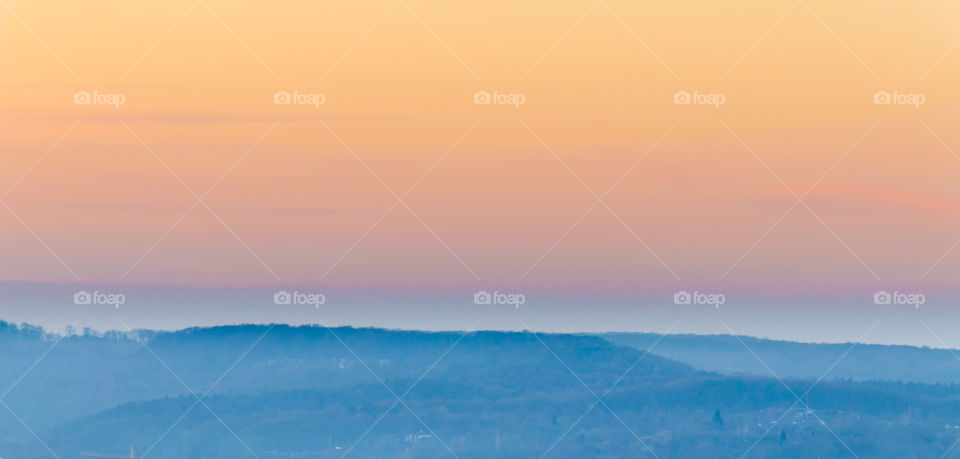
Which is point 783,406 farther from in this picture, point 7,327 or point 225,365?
point 7,327

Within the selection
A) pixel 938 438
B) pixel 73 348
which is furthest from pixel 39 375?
pixel 938 438

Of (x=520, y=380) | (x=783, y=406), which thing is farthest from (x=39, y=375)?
(x=783, y=406)

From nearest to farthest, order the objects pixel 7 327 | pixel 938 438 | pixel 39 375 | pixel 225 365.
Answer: pixel 7 327 < pixel 225 365 < pixel 938 438 < pixel 39 375

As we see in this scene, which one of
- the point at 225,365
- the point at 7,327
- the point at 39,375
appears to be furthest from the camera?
the point at 39,375

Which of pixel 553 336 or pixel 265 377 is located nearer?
pixel 553 336

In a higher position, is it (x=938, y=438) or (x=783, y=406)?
(x=783, y=406)

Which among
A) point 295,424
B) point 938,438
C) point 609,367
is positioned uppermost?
point 295,424
